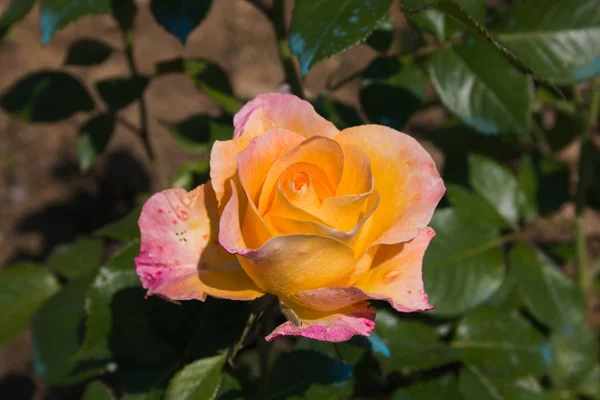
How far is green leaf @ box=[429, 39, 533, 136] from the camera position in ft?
2.87

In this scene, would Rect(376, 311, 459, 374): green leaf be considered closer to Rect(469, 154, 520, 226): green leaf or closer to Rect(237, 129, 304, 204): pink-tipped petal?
Rect(469, 154, 520, 226): green leaf

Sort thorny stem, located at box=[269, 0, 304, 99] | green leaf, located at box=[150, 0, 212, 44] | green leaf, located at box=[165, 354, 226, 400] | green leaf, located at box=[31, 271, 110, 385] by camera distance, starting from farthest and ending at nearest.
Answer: green leaf, located at box=[31, 271, 110, 385], thorny stem, located at box=[269, 0, 304, 99], green leaf, located at box=[150, 0, 212, 44], green leaf, located at box=[165, 354, 226, 400]

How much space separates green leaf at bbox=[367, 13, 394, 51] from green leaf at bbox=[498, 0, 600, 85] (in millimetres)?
182

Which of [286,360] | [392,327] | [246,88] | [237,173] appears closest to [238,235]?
[237,173]

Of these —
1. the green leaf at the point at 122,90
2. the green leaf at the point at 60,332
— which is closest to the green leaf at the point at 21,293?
the green leaf at the point at 60,332

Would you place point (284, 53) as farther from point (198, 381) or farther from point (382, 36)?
point (198, 381)

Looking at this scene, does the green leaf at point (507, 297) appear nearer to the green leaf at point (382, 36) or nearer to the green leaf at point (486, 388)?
the green leaf at point (486, 388)

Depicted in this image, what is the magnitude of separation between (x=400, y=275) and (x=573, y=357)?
→ 102 cm

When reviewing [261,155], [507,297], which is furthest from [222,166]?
[507,297]

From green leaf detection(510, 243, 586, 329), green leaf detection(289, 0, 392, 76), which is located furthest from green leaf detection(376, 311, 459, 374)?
green leaf detection(289, 0, 392, 76)

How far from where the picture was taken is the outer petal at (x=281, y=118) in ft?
1.92

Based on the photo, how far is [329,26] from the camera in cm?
69

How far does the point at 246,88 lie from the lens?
8.54 feet

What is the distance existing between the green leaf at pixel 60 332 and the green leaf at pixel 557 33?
88 centimetres
